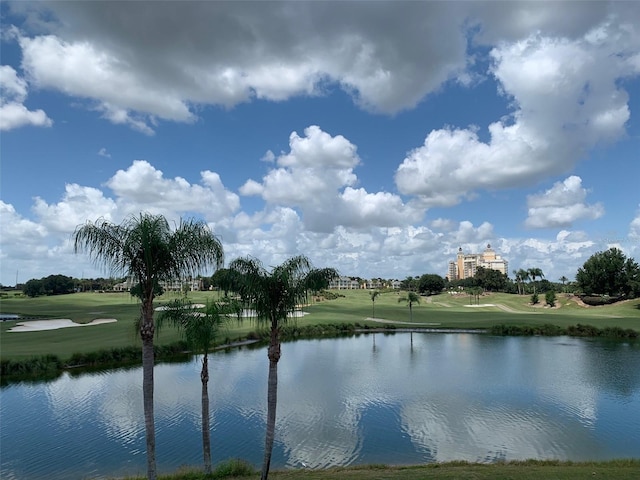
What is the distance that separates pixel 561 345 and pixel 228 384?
4110cm

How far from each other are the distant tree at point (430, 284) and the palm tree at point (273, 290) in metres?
164

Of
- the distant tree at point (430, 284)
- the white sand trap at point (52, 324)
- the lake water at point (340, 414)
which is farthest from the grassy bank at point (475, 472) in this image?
the distant tree at point (430, 284)

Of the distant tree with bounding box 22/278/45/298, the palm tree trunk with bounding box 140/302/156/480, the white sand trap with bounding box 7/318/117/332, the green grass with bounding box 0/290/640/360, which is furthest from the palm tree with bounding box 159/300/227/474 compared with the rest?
the distant tree with bounding box 22/278/45/298

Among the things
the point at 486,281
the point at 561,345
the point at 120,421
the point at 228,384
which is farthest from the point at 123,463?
the point at 486,281

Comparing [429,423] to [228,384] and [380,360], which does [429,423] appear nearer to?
[228,384]

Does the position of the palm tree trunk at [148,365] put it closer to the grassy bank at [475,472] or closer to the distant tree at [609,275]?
the grassy bank at [475,472]

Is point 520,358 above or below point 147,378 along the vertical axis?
below

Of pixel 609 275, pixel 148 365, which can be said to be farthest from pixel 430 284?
pixel 148 365

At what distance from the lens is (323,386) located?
3294 centimetres

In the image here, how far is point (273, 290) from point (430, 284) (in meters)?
166

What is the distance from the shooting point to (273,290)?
14891 mm

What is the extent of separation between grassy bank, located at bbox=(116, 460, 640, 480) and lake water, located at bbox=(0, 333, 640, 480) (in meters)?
2.13

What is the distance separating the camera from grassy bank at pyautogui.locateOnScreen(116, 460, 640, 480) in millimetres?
14609

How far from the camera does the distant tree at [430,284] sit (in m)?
173
